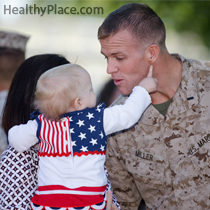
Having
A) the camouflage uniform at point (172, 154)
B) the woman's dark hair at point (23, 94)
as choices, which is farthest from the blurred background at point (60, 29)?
the woman's dark hair at point (23, 94)

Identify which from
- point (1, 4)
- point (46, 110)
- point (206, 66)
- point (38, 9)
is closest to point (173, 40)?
point (38, 9)

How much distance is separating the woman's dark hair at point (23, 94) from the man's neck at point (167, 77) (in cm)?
105

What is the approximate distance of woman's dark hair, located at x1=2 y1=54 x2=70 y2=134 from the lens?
2418 mm

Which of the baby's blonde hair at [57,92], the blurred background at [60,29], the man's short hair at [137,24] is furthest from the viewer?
the blurred background at [60,29]

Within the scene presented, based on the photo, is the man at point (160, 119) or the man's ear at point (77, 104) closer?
the man's ear at point (77, 104)

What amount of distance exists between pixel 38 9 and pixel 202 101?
3.58 meters

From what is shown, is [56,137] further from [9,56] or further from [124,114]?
[9,56]

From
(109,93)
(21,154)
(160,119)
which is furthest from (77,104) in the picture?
(109,93)

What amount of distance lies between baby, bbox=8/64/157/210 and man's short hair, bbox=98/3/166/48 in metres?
0.86

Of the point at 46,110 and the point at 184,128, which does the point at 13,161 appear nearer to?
the point at 46,110

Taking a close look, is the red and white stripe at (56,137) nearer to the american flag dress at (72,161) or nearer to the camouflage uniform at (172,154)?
the american flag dress at (72,161)

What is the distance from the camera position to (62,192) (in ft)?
6.86

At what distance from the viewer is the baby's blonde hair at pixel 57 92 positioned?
2078 mm

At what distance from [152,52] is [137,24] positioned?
11.2 inches
